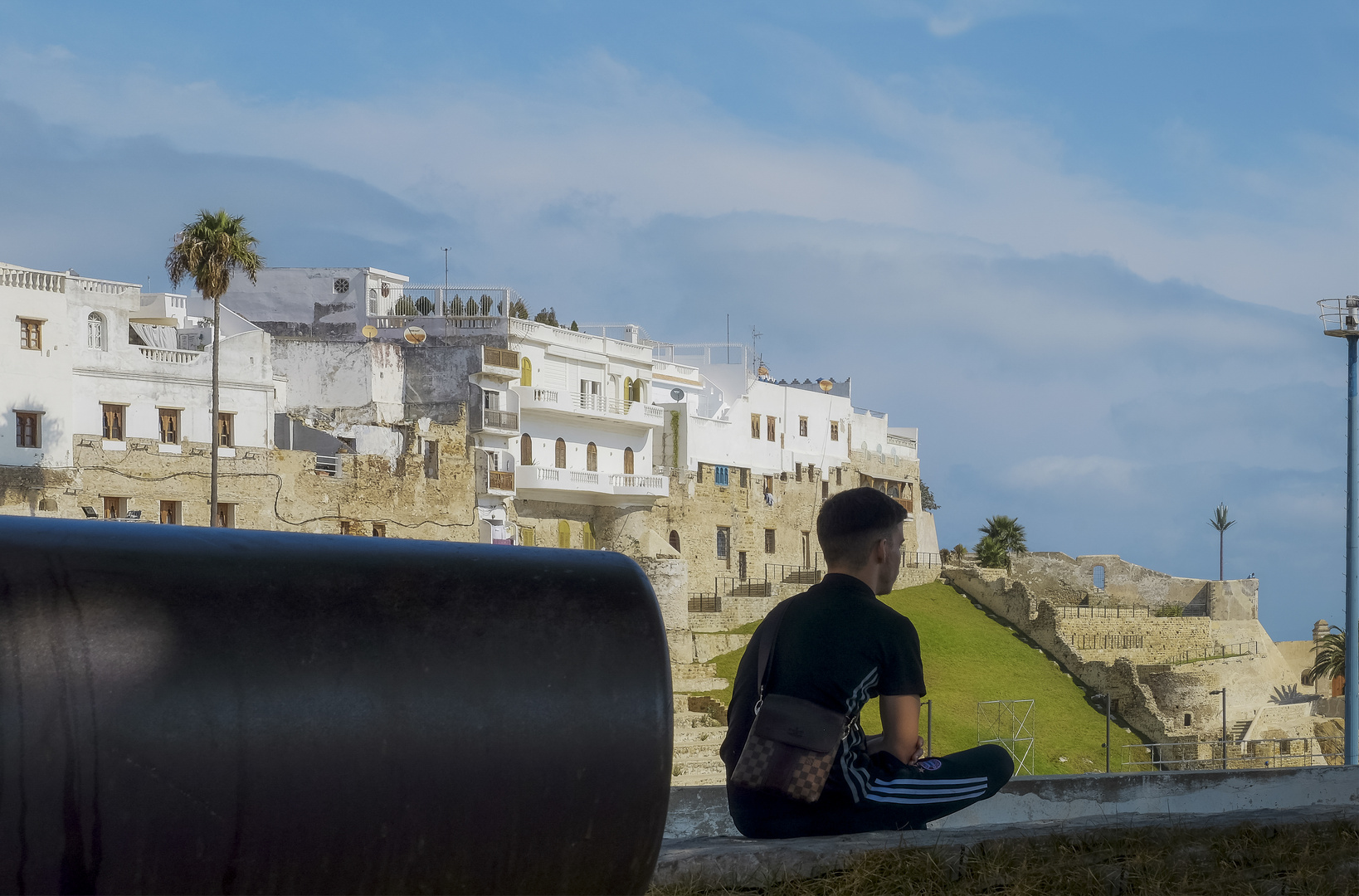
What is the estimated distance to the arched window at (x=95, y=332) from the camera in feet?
107

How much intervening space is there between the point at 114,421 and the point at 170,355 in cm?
234

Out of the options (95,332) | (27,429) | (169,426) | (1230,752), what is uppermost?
(95,332)

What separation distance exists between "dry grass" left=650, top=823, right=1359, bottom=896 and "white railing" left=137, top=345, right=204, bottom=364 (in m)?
32.5

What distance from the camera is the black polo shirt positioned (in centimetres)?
335

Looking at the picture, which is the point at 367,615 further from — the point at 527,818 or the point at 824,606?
the point at 824,606

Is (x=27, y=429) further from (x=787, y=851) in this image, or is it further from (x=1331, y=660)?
(x=1331, y=660)

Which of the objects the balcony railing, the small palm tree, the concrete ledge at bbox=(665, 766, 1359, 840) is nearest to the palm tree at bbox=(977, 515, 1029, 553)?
the small palm tree

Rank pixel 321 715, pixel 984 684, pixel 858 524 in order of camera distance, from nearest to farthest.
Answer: pixel 321 715 < pixel 858 524 < pixel 984 684

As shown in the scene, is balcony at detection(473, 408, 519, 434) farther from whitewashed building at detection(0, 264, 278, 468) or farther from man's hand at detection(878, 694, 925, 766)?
man's hand at detection(878, 694, 925, 766)

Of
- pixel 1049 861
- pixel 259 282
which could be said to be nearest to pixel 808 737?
pixel 1049 861

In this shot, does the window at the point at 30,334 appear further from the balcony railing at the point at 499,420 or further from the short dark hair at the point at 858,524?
the short dark hair at the point at 858,524

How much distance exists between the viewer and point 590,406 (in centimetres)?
4606

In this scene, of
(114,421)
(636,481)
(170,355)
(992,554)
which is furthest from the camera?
(992,554)

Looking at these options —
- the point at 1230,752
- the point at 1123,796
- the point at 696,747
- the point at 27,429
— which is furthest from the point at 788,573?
the point at 1123,796
